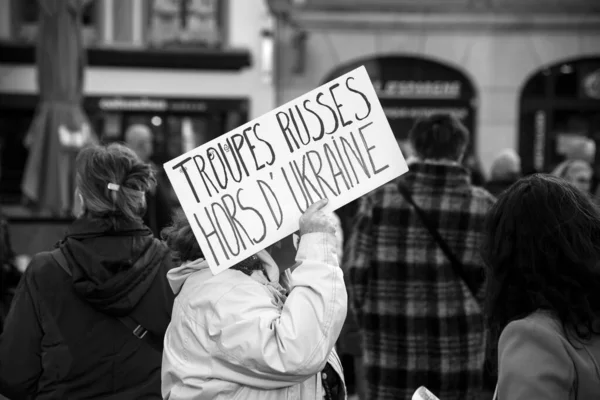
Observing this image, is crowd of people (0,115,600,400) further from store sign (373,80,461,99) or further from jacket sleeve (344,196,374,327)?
store sign (373,80,461,99)

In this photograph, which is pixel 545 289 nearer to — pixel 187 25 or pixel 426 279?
pixel 426 279

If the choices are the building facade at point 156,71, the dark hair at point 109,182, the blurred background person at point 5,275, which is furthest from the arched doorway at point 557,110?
the dark hair at point 109,182

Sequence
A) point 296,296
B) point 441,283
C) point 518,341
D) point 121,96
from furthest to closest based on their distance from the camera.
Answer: point 121,96 < point 441,283 < point 296,296 < point 518,341

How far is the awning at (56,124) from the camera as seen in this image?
24.4 feet

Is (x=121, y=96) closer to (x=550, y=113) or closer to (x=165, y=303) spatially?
(x=550, y=113)

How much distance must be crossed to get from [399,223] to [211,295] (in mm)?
1926

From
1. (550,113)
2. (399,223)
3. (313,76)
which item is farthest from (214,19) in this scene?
(399,223)

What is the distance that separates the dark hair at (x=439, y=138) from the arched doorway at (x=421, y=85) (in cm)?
949

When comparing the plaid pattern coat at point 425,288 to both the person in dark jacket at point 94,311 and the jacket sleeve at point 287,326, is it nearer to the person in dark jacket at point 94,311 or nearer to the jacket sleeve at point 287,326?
the person in dark jacket at point 94,311

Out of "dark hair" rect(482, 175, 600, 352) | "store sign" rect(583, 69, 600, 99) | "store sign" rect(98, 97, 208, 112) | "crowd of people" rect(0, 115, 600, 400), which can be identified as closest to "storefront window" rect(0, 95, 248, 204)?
"store sign" rect(98, 97, 208, 112)

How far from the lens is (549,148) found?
13594 mm

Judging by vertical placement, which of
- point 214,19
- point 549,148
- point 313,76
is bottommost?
point 549,148

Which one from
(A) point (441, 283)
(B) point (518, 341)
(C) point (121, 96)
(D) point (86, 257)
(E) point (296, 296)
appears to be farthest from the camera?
(C) point (121, 96)

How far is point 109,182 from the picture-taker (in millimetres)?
3037
